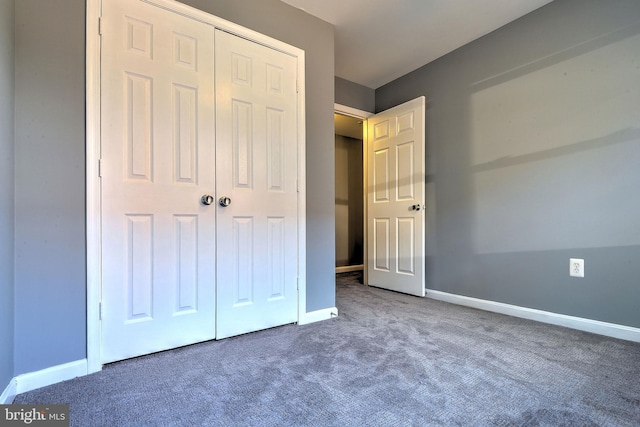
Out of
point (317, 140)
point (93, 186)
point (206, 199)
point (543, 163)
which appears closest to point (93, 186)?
point (93, 186)

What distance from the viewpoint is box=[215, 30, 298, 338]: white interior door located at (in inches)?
76.5

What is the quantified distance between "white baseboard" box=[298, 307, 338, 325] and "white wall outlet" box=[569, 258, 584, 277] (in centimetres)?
178

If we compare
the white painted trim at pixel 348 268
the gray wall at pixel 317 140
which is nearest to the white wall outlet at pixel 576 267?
→ the gray wall at pixel 317 140

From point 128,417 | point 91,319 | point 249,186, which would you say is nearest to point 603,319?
point 249,186

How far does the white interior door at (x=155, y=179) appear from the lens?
1.58m

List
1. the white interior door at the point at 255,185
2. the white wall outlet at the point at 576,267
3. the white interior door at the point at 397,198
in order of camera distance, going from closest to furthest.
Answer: the white interior door at the point at 255,185
the white wall outlet at the point at 576,267
the white interior door at the point at 397,198

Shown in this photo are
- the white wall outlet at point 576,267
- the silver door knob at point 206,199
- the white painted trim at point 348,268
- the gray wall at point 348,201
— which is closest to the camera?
the silver door knob at point 206,199

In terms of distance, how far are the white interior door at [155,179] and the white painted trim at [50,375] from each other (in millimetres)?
110

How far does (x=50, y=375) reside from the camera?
1.39m

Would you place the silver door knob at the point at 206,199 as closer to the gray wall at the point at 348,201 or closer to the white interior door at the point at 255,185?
the white interior door at the point at 255,185

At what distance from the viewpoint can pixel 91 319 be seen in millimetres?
1501

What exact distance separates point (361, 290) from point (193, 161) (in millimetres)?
2365

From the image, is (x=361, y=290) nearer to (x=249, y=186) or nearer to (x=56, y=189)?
(x=249, y=186)

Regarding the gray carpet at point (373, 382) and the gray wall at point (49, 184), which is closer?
the gray carpet at point (373, 382)
